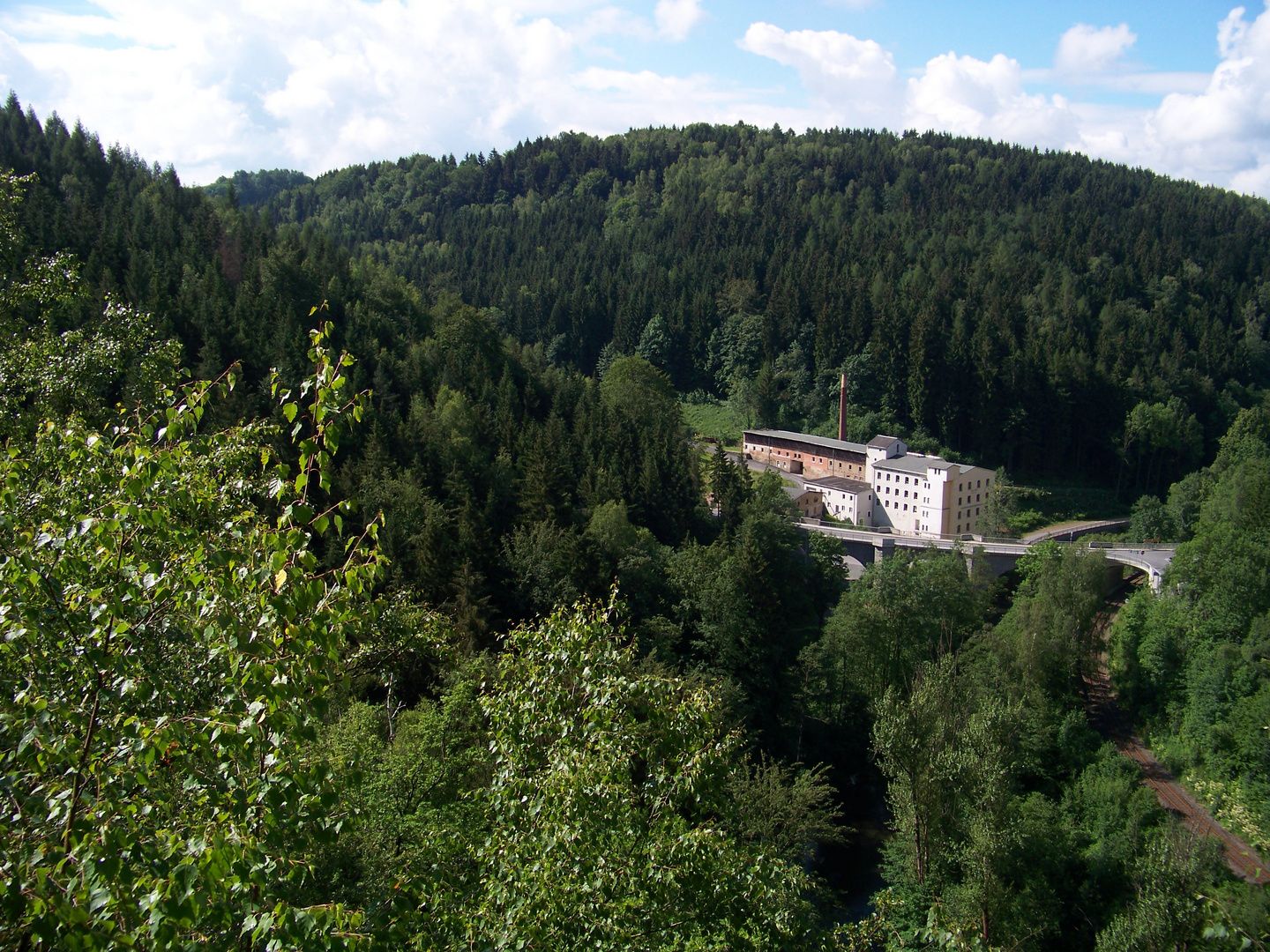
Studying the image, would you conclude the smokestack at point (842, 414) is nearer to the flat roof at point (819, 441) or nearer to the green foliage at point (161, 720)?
the flat roof at point (819, 441)

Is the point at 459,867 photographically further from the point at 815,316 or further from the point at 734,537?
the point at 815,316

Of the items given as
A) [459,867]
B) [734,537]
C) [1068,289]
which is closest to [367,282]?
[734,537]

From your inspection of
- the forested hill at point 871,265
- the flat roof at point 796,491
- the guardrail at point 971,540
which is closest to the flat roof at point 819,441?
the flat roof at point 796,491

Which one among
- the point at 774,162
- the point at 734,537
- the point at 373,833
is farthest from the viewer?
the point at 774,162

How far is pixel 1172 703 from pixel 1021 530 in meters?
30.6

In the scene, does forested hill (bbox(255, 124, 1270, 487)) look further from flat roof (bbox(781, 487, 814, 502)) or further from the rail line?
the rail line

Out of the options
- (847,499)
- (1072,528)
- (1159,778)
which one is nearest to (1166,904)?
(1159,778)

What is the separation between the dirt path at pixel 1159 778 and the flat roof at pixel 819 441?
25640mm

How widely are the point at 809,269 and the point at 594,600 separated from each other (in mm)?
78548

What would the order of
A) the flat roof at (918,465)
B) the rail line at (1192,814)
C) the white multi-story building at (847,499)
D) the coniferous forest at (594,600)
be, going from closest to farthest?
the coniferous forest at (594,600), the rail line at (1192,814), the flat roof at (918,465), the white multi-story building at (847,499)

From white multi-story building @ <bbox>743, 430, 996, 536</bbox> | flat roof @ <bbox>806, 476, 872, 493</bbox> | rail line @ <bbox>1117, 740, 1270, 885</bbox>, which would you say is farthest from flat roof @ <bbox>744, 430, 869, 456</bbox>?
rail line @ <bbox>1117, 740, 1270, 885</bbox>

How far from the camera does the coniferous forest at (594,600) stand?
475 cm

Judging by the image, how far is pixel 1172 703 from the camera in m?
34.4

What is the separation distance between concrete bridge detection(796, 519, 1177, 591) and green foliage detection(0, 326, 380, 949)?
4819 cm
